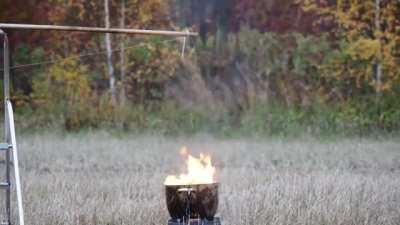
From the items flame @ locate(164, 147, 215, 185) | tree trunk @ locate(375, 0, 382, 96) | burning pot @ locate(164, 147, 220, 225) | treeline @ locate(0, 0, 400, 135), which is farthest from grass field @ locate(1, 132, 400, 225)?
tree trunk @ locate(375, 0, 382, 96)

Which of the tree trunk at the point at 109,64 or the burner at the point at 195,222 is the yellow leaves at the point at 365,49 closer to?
the tree trunk at the point at 109,64

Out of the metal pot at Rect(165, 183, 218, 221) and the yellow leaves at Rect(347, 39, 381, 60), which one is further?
the yellow leaves at Rect(347, 39, 381, 60)

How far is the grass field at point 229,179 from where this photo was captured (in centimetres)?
909

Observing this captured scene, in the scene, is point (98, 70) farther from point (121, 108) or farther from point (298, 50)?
point (298, 50)

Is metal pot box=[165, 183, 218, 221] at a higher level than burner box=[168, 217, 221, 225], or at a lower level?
higher

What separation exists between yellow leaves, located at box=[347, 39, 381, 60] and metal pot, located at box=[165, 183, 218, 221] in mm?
12456

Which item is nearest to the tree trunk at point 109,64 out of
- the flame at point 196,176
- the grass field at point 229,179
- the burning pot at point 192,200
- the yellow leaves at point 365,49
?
the grass field at point 229,179

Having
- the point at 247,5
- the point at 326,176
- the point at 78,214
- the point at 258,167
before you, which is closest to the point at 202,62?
the point at 247,5

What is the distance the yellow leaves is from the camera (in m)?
19.6

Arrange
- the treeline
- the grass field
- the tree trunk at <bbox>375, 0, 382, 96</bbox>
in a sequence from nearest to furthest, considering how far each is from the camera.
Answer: the grass field < the tree trunk at <bbox>375, 0, 382, 96</bbox> < the treeline

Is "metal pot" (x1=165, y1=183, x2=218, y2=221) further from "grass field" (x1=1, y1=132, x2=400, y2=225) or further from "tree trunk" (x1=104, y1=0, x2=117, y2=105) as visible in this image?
"tree trunk" (x1=104, y1=0, x2=117, y2=105)

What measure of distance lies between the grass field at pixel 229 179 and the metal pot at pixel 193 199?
102 cm

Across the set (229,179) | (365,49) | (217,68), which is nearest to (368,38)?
(365,49)

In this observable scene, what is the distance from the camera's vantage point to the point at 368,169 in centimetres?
1320
